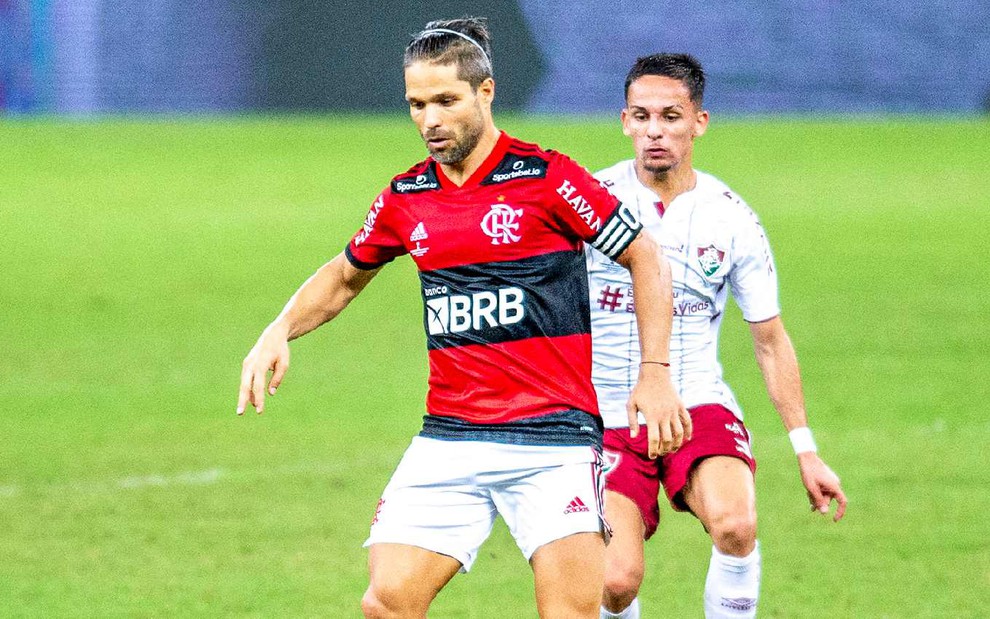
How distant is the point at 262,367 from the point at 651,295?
117cm

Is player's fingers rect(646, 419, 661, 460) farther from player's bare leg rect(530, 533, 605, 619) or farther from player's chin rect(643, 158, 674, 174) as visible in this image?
player's chin rect(643, 158, 674, 174)

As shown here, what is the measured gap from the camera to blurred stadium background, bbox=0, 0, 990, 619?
7.86m

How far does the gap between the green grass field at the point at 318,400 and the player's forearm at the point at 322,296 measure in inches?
75.7

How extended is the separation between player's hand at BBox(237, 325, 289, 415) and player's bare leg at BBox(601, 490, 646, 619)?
4.23 ft

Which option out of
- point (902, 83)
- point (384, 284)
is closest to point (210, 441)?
point (384, 284)

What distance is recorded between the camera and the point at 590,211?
5094mm

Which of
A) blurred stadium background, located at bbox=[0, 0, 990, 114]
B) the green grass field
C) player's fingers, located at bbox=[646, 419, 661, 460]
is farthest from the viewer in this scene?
blurred stadium background, located at bbox=[0, 0, 990, 114]

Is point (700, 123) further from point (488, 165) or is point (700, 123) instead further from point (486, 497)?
point (486, 497)

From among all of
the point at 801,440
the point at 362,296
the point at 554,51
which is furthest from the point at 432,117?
the point at 554,51

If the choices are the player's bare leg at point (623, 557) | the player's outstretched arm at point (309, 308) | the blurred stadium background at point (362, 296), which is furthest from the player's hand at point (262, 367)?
the blurred stadium background at point (362, 296)

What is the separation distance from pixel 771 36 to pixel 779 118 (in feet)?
5.43

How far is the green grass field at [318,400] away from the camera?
7.54 m

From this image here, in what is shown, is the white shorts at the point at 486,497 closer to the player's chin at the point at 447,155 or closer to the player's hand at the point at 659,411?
the player's hand at the point at 659,411

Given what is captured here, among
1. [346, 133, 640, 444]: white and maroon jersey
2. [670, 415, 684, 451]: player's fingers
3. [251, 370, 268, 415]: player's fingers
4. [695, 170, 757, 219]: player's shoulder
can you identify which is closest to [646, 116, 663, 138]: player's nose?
[695, 170, 757, 219]: player's shoulder
